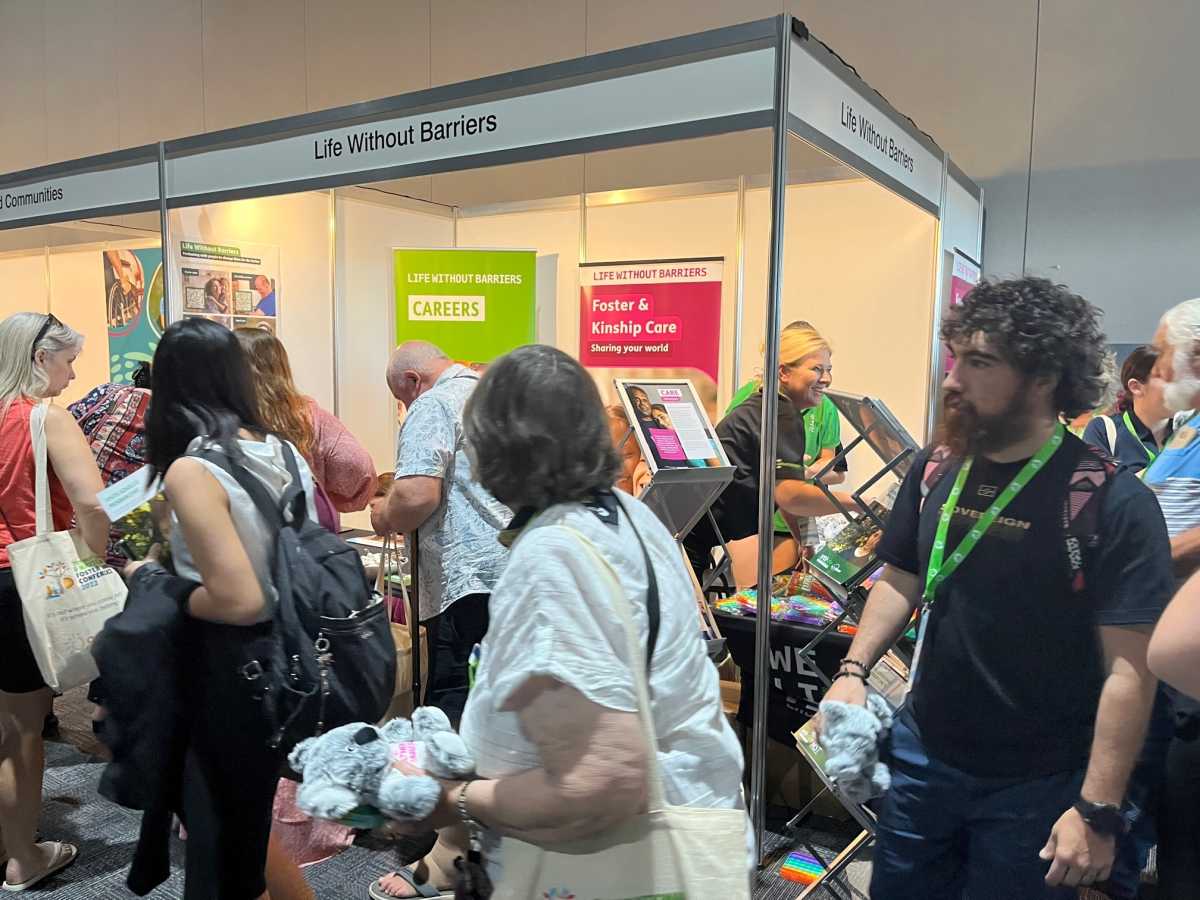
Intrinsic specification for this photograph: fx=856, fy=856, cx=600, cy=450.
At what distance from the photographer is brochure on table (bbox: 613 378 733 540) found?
2.48 meters

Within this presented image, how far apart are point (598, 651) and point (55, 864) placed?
2450mm

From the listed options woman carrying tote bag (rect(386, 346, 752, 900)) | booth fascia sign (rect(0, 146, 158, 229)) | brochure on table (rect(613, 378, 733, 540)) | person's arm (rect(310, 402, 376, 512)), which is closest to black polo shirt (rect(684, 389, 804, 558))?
brochure on table (rect(613, 378, 733, 540))

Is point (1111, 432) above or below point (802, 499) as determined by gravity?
above

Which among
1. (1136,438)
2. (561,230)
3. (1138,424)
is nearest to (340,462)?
(1136,438)

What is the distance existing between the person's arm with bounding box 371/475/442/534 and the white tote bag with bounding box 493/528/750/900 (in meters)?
1.45

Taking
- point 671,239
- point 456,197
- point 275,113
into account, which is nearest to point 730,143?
point 671,239

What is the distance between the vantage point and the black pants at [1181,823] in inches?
58.9

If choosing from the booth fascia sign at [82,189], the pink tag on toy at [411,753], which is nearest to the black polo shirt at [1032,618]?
the pink tag on toy at [411,753]

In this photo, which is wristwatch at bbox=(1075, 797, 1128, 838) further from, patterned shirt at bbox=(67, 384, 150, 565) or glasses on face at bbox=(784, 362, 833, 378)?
patterned shirt at bbox=(67, 384, 150, 565)

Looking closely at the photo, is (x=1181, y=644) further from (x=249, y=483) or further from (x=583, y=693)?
(x=249, y=483)

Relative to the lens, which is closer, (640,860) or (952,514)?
(640,860)

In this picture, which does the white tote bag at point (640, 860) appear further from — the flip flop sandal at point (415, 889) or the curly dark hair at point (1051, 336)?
the flip flop sandal at point (415, 889)

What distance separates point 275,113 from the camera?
6.85 metres

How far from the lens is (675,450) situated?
2.56 metres
